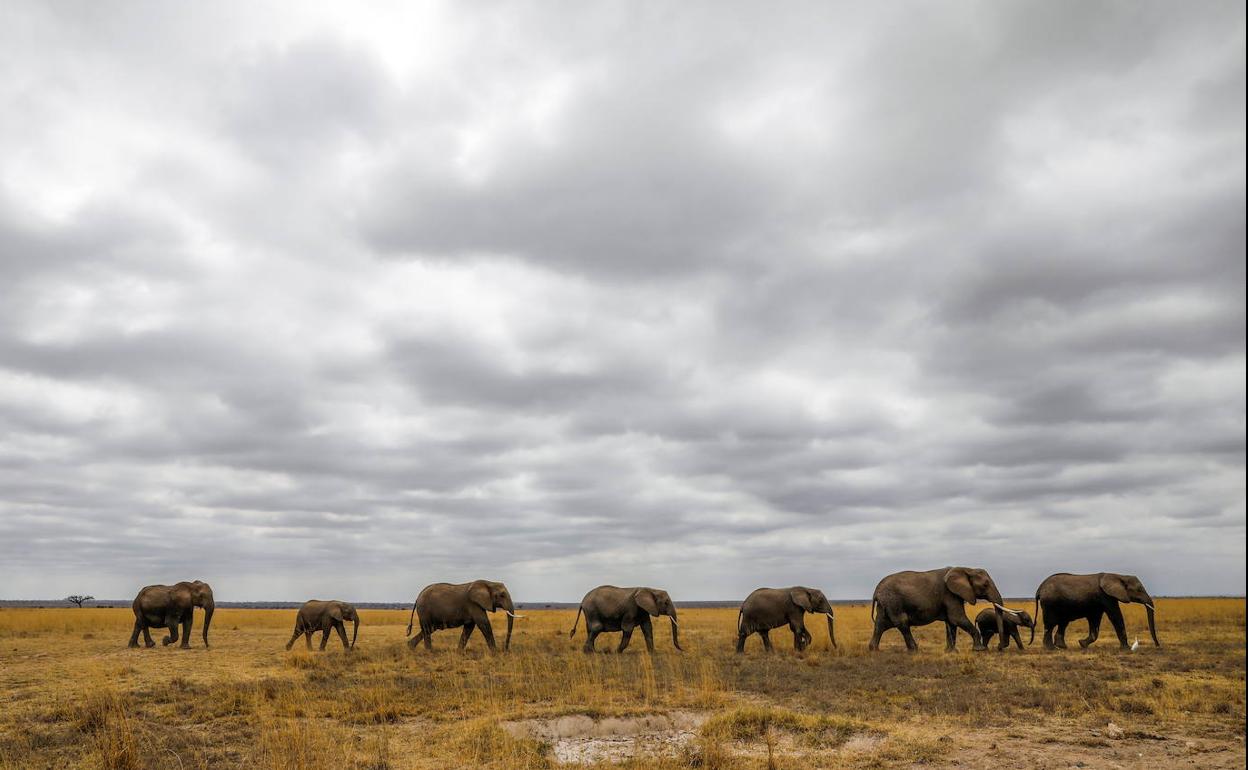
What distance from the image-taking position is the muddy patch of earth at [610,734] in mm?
13766

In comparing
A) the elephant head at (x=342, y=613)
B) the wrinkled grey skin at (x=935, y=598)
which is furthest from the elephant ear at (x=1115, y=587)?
the elephant head at (x=342, y=613)

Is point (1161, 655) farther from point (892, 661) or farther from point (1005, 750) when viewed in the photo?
point (1005, 750)

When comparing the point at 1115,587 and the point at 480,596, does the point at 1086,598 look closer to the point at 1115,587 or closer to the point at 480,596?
the point at 1115,587

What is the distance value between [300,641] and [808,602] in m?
23.2

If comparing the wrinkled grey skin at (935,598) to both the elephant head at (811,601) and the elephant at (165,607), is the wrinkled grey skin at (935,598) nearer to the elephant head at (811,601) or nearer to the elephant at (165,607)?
the elephant head at (811,601)

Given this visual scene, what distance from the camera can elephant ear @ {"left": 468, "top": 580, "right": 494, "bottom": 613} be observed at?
31877mm

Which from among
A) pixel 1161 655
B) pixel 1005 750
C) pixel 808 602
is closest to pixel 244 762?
pixel 1005 750

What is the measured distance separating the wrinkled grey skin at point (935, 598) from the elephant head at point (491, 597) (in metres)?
13.2

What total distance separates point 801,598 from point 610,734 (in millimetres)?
17281

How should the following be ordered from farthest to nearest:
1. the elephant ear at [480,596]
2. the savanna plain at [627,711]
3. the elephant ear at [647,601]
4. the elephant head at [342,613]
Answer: the elephant head at [342,613] → the elephant ear at [480,596] → the elephant ear at [647,601] → the savanna plain at [627,711]

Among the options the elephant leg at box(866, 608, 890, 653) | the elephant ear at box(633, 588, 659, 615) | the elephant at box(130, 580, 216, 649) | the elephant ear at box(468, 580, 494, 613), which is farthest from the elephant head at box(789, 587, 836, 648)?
the elephant at box(130, 580, 216, 649)

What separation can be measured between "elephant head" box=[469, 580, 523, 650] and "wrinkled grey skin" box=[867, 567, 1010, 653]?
13238 millimetres

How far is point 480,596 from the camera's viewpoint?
32000 millimetres

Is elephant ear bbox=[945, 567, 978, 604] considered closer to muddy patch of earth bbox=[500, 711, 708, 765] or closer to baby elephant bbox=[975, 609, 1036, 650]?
baby elephant bbox=[975, 609, 1036, 650]
